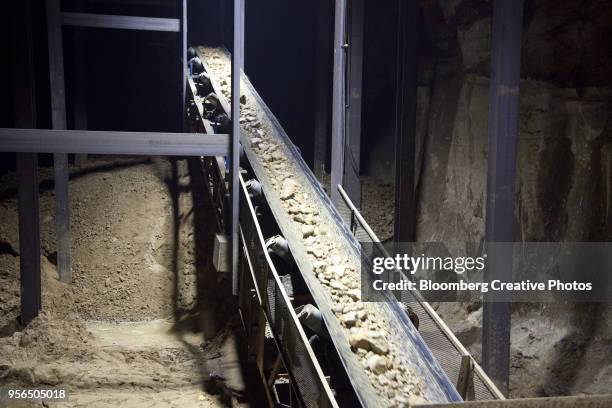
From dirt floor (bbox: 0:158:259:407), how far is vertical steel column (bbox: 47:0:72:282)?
1.92ft

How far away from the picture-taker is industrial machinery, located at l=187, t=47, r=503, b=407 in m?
3.77

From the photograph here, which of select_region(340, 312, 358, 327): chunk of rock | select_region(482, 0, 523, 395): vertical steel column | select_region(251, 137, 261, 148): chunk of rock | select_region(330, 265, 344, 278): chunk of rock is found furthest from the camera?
select_region(251, 137, 261, 148): chunk of rock

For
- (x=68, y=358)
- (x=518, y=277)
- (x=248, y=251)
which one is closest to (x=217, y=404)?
(x=248, y=251)

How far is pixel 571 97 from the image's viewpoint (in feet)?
19.8

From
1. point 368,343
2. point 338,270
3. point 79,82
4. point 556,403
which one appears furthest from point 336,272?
point 79,82

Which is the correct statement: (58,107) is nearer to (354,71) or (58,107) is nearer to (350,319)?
(354,71)

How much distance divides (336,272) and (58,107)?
433 cm

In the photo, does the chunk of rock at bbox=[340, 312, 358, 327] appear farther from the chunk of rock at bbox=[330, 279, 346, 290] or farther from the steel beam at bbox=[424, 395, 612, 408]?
the steel beam at bbox=[424, 395, 612, 408]

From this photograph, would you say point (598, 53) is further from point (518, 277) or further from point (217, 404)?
point (217, 404)

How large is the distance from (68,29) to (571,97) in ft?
25.1

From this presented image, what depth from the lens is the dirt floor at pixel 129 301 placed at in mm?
5766

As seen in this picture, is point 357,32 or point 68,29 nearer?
point 357,32

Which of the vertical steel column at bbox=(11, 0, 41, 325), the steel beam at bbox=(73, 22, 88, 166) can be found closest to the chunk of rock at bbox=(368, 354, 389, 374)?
the vertical steel column at bbox=(11, 0, 41, 325)

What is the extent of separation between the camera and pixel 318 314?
4316 mm
